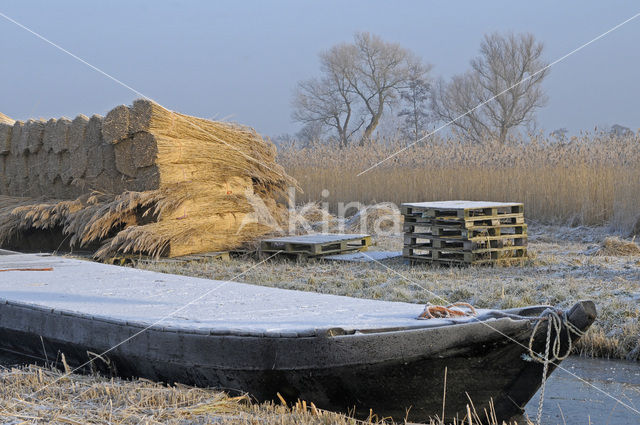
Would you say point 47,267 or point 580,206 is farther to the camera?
point 580,206

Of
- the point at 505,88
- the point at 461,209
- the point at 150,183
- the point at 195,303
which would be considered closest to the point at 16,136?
the point at 150,183

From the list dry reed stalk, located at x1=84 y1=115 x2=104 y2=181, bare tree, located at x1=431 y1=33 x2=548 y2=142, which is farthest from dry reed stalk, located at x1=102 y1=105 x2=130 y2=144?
bare tree, located at x1=431 y1=33 x2=548 y2=142

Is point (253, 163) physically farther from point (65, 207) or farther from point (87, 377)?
point (87, 377)

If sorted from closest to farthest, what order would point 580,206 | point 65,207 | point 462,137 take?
point 65,207, point 580,206, point 462,137

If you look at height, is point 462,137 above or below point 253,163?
above

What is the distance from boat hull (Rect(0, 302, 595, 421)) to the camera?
3844mm

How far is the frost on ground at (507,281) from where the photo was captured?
6.21 metres

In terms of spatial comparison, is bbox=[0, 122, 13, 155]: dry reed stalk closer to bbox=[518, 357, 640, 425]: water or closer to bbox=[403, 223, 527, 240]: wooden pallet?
bbox=[403, 223, 527, 240]: wooden pallet

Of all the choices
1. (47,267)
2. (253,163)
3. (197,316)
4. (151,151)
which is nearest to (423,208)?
(253,163)

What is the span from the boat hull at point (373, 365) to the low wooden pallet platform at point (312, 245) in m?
5.85

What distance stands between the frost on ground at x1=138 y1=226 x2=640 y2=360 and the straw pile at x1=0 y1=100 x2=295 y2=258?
25.3 inches

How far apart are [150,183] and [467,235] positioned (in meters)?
4.60

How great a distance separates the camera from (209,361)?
162 inches

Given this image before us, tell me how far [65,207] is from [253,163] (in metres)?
3.03
